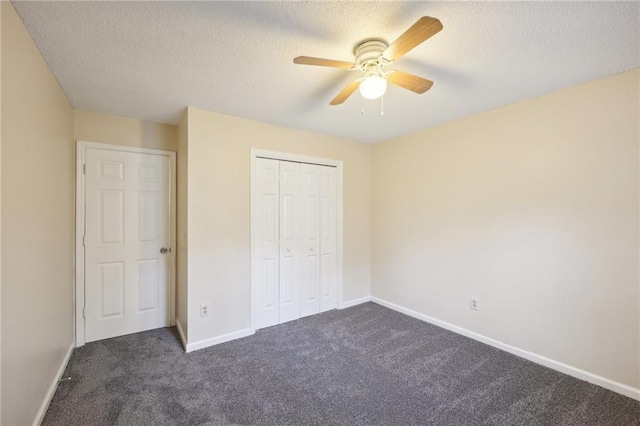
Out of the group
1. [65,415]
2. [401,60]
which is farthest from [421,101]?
[65,415]

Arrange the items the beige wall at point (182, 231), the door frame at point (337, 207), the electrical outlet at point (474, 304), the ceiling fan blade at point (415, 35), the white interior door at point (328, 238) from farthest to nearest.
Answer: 1. the white interior door at point (328, 238)
2. the door frame at point (337, 207)
3. the electrical outlet at point (474, 304)
4. the beige wall at point (182, 231)
5. the ceiling fan blade at point (415, 35)

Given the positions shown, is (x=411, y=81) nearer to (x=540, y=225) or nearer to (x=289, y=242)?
(x=540, y=225)

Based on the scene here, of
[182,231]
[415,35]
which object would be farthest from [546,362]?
[182,231]

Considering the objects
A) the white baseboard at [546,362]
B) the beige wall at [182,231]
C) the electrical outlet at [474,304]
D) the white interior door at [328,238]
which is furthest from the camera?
the white interior door at [328,238]

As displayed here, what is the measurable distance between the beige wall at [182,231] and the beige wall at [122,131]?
18 centimetres

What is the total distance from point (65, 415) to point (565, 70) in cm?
405

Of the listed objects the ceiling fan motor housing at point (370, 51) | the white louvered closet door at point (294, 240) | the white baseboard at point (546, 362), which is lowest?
the white baseboard at point (546, 362)

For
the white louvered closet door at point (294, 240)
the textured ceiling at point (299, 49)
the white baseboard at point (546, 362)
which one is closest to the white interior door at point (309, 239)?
the white louvered closet door at point (294, 240)

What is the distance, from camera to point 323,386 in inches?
79.9

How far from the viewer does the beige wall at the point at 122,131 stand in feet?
8.68

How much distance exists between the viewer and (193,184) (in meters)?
2.58

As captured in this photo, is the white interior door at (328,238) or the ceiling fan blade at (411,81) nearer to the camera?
the ceiling fan blade at (411,81)

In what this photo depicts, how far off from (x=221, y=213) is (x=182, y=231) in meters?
0.49

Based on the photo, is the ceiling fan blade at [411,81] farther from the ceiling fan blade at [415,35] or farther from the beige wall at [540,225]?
the beige wall at [540,225]
